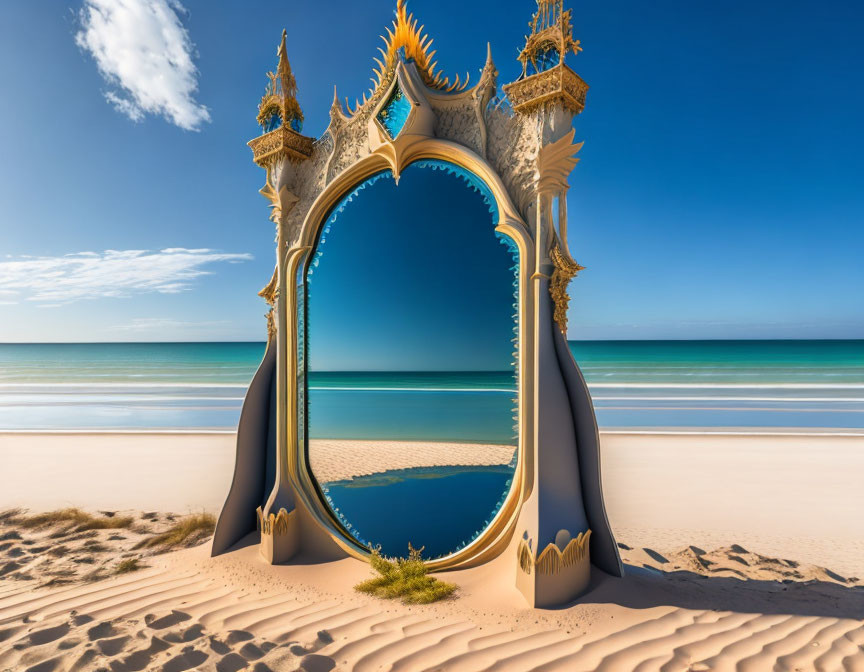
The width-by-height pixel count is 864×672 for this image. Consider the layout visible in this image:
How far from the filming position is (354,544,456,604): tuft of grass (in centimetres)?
302

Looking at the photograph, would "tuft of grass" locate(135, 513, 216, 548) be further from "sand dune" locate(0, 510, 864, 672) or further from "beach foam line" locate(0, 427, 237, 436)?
"beach foam line" locate(0, 427, 237, 436)

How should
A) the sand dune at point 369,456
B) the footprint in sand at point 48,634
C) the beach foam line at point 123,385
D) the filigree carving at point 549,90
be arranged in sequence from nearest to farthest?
the footprint in sand at point 48,634 < the filigree carving at point 549,90 < the sand dune at point 369,456 < the beach foam line at point 123,385

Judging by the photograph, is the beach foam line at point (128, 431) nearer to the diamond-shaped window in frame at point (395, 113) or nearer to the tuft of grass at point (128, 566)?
the tuft of grass at point (128, 566)

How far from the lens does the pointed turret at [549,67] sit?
295 centimetres

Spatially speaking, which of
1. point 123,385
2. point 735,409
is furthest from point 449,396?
point 123,385

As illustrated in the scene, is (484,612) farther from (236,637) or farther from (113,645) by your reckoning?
(113,645)

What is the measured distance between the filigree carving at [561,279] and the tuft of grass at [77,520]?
5.31 metres

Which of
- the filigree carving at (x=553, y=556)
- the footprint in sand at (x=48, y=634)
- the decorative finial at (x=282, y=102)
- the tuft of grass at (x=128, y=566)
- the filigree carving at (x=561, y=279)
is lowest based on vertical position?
the tuft of grass at (x=128, y=566)

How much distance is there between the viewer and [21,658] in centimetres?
228

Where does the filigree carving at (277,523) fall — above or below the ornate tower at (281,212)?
below

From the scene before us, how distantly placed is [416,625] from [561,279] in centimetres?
229

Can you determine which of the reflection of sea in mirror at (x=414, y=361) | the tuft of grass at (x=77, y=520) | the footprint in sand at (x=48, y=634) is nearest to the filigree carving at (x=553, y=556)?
the reflection of sea in mirror at (x=414, y=361)

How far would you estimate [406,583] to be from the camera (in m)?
3.14

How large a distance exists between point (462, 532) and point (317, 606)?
109 cm
